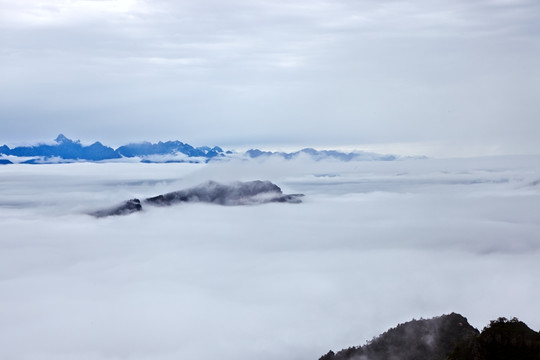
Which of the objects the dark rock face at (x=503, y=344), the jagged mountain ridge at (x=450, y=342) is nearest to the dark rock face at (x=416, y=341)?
the jagged mountain ridge at (x=450, y=342)

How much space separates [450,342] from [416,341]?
7052 mm

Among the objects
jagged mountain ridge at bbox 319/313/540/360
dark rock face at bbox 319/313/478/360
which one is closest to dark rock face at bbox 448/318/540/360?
jagged mountain ridge at bbox 319/313/540/360

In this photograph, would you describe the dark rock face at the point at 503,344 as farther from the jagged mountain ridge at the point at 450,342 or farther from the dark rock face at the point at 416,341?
the dark rock face at the point at 416,341

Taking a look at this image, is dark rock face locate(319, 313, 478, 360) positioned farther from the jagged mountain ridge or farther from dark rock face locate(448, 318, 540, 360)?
dark rock face locate(448, 318, 540, 360)

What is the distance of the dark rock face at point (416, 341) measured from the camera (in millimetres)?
102875

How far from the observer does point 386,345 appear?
359 ft

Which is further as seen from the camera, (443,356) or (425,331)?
(425,331)

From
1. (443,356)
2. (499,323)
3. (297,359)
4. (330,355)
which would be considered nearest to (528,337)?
(499,323)

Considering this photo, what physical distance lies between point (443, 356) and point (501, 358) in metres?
14.6

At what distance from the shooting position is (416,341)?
4220 inches

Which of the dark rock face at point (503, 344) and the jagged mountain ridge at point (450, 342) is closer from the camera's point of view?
the dark rock face at point (503, 344)

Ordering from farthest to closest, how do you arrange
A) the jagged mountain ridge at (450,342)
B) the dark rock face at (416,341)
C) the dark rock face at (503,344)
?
the dark rock face at (416,341) < the jagged mountain ridge at (450,342) < the dark rock face at (503,344)

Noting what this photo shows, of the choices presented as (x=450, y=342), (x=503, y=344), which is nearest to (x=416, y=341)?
(x=450, y=342)

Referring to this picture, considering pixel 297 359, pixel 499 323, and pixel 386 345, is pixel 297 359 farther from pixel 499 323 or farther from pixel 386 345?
pixel 499 323
